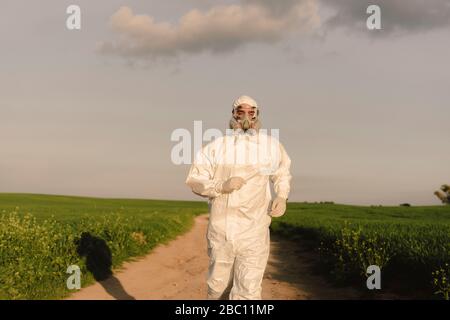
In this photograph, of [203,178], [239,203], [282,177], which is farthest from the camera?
[282,177]

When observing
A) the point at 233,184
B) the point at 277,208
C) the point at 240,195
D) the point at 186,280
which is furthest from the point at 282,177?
the point at 186,280

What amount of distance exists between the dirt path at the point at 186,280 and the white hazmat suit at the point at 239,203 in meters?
3.91

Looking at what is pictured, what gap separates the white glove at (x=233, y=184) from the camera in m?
6.27

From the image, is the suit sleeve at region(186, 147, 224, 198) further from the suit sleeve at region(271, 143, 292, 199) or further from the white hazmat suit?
the suit sleeve at region(271, 143, 292, 199)

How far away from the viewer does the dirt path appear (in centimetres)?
1041

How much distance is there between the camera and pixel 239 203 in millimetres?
6477

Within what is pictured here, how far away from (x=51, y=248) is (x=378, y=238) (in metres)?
7.71

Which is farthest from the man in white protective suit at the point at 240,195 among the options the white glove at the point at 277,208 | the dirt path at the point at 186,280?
the dirt path at the point at 186,280

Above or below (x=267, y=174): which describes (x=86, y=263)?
below

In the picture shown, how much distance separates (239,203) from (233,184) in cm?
32

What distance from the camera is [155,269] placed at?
44.0 feet

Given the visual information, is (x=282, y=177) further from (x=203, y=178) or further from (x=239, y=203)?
(x=203, y=178)
